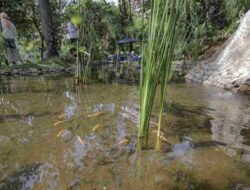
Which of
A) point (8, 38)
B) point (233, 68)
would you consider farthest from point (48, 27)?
point (233, 68)

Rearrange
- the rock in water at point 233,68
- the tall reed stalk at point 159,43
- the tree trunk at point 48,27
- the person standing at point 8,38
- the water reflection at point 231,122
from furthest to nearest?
the tree trunk at point 48,27, the person standing at point 8,38, the rock in water at point 233,68, the water reflection at point 231,122, the tall reed stalk at point 159,43

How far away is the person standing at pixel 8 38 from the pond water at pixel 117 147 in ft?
9.99

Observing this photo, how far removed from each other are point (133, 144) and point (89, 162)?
331mm

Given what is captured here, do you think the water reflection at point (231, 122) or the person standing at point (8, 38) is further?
the person standing at point (8, 38)

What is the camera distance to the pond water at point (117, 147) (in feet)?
3.65

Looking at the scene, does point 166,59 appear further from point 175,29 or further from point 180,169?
point 180,169

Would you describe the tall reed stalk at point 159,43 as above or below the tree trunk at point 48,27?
below

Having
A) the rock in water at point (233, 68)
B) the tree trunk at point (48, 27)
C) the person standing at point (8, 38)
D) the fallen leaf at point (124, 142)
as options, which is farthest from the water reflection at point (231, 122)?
the tree trunk at point (48, 27)

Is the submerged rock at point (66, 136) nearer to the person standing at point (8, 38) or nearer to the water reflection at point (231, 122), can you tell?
the water reflection at point (231, 122)

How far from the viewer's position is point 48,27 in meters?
6.24

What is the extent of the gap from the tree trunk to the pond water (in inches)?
165

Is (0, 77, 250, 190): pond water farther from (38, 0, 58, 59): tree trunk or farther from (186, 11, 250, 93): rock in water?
(38, 0, 58, 59): tree trunk

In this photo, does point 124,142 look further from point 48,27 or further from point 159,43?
point 48,27

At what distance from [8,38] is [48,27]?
4.57ft
